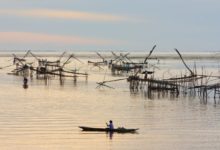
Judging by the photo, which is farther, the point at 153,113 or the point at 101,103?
the point at 101,103

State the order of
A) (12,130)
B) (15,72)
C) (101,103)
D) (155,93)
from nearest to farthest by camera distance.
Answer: (12,130)
(101,103)
(155,93)
(15,72)

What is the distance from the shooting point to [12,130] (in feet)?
104

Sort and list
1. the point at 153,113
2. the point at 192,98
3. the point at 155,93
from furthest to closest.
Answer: the point at 155,93 < the point at 192,98 < the point at 153,113

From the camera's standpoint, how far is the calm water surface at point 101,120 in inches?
1117

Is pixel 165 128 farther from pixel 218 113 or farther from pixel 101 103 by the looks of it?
pixel 101 103

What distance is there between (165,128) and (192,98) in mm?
18931

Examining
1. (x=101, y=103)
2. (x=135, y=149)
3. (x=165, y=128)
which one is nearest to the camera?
(x=135, y=149)

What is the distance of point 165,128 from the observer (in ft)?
112

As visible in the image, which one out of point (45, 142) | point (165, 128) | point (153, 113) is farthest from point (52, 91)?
point (45, 142)

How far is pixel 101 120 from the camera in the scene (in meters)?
36.8

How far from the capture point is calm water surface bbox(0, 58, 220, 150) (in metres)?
28.4

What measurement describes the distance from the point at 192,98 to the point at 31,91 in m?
15.7

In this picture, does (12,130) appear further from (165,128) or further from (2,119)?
(165,128)

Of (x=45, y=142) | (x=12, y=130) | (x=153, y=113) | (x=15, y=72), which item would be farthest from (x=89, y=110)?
(x=15, y=72)
